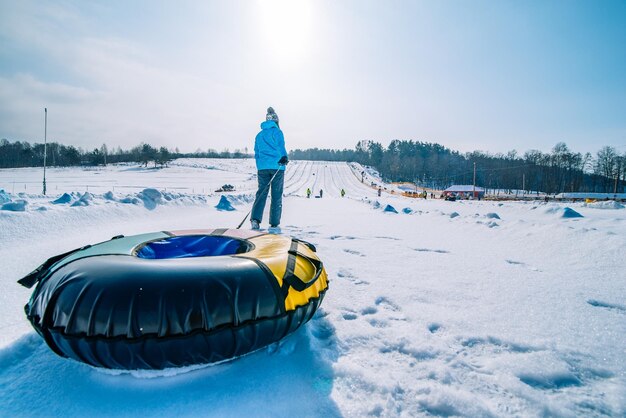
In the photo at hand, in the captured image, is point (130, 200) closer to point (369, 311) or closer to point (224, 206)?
point (224, 206)

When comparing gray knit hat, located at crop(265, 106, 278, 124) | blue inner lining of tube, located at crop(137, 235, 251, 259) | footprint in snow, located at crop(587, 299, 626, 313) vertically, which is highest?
gray knit hat, located at crop(265, 106, 278, 124)

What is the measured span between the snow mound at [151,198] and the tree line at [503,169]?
46.1 m

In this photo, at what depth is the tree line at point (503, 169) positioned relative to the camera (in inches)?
2200

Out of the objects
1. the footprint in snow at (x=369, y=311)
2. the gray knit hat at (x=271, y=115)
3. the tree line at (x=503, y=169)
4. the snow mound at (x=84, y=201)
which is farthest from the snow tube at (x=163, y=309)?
the tree line at (x=503, y=169)

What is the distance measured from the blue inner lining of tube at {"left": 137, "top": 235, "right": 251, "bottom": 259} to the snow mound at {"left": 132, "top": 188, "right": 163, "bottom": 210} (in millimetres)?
4541

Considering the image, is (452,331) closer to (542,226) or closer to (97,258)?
(97,258)

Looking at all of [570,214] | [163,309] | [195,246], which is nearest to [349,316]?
[163,309]

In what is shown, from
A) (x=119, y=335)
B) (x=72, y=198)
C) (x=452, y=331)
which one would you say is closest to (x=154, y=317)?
(x=119, y=335)

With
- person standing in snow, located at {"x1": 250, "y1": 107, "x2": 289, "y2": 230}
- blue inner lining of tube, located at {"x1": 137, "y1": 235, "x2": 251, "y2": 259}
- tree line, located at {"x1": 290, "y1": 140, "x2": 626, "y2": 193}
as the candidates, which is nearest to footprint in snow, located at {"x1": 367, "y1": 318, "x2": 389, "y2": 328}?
blue inner lining of tube, located at {"x1": 137, "y1": 235, "x2": 251, "y2": 259}

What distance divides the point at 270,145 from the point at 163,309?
3738mm

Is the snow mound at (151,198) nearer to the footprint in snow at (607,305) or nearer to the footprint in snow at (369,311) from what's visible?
the footprint in snow at (369,311)

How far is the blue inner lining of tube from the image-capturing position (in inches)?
85.8

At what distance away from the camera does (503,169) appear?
66625mm

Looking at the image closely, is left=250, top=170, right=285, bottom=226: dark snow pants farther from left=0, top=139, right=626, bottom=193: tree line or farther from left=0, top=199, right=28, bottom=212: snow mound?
left=0, top=139, right=626, bottom=193: tree line
